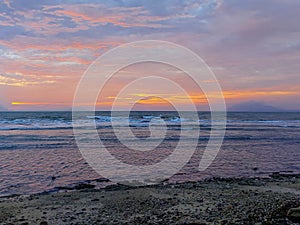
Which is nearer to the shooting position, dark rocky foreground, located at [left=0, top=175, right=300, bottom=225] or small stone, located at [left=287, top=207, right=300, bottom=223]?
small stone, located at [left=287, top=207, right=300, bottom=223]

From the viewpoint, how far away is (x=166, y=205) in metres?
7.97

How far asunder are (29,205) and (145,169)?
20.1 feet

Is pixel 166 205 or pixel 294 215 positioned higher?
pixel 294 215

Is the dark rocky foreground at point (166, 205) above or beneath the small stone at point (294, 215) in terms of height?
beneath

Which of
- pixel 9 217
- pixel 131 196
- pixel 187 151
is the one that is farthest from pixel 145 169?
pixel 9 217

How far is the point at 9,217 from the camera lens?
23.3 ft

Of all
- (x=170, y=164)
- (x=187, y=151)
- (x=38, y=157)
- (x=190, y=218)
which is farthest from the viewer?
(x=187, y=151)

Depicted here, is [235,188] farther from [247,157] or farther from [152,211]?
[247,157]

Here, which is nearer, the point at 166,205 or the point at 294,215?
the point at 294,215

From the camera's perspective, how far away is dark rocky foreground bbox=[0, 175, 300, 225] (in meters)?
6.75

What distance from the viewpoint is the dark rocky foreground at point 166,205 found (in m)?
6.75

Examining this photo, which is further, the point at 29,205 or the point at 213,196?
the point at 213,196

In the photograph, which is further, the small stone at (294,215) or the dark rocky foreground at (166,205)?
the dark rocky foreground at (166,205)

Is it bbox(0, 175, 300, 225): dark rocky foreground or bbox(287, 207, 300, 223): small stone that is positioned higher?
bbox(287, 207, 300, 223): small stone
